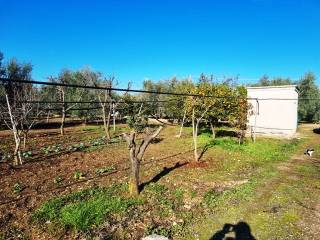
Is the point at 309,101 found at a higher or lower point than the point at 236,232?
higher

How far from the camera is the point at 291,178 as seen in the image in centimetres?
1412

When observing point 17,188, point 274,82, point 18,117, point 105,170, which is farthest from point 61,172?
point 274,82

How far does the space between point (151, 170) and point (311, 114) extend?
40.1 metres

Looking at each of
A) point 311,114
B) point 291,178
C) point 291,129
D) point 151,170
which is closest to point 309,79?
point 311,114

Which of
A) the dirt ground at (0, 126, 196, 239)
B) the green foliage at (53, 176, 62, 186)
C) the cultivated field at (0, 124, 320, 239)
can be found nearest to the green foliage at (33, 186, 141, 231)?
the cultivated field at (0, 124, 320, 239)

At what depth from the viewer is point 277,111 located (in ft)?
105

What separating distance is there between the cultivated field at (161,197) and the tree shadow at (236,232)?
3 cm

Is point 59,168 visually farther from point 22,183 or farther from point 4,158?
point 4,158

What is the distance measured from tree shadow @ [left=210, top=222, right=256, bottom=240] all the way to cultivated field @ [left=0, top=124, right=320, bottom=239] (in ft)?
0.10

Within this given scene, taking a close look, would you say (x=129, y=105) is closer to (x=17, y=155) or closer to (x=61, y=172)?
(x=17, y=155)

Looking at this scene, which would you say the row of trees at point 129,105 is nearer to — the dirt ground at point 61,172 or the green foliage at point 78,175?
the dirt ground at point 61,172

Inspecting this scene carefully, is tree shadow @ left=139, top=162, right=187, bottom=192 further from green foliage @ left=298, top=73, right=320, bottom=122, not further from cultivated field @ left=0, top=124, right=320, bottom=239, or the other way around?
green foliage @ left=298, top=73, right=320, bottom=122

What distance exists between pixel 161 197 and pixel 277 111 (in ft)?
82.4

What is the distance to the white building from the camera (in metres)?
31.7
